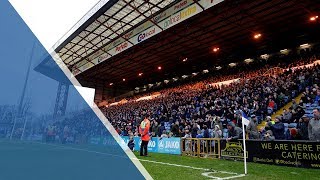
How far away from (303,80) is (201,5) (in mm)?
8775

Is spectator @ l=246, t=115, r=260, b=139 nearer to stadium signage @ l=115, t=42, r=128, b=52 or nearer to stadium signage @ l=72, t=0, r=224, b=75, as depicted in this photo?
stadium signage @ l=72, t=0, r=224, b=75

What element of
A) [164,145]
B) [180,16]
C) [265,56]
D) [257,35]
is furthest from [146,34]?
[265,56]

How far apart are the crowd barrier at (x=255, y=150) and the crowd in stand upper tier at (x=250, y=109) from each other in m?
0.59

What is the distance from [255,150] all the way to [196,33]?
16.7 meters

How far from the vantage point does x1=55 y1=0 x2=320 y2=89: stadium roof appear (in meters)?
20.9

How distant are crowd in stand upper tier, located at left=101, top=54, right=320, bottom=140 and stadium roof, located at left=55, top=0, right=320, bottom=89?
335 centimetres

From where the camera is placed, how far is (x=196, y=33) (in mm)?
25625

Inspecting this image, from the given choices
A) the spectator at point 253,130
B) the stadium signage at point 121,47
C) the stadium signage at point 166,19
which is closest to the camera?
the spectator at point 253,130

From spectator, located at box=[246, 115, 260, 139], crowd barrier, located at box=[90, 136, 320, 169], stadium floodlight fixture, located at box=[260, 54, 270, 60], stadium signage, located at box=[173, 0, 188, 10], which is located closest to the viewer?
crowd barrier, located at box=[90, 136, 320, 169]

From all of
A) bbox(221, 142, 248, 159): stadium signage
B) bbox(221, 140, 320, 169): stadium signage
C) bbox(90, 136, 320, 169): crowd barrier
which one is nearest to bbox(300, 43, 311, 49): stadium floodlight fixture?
bbox(90, 136, 320, 169): crowd barrier

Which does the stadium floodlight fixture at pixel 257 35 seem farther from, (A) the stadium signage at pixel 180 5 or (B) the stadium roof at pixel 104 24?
(B) the stadium roof at pixel 104 24

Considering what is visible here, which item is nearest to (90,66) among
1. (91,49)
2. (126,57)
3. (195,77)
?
(91,49)

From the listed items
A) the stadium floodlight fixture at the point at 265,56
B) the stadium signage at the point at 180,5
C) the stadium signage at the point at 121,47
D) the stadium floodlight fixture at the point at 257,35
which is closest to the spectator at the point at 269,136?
the stadium signage at the point at 180,5

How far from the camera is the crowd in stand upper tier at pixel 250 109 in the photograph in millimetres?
12031
